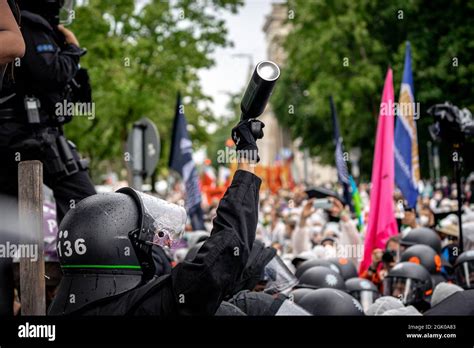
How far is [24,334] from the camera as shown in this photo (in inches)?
109

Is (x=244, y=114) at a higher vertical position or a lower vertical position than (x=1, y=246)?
higher

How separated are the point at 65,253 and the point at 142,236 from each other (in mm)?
258

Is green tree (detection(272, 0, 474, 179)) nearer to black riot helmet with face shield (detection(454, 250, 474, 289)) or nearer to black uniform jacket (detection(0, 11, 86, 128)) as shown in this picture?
black riot helmet with face shield (detection(454, 250, 474, 289))

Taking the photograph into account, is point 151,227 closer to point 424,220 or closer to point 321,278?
point 321,278

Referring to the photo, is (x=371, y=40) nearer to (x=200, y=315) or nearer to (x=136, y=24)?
(x=136, y=24)

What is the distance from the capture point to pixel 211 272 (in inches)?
115

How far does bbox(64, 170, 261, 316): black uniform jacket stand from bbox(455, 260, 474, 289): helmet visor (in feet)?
15.7

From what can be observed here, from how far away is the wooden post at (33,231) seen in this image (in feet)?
11.1

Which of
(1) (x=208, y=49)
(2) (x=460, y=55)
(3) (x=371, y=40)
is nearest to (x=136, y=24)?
(1) (x=208, y=49)

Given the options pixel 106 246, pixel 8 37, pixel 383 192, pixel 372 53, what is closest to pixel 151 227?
pixel 106 246

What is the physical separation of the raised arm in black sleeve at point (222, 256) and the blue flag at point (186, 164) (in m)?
11.5

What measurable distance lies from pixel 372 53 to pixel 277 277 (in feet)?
101

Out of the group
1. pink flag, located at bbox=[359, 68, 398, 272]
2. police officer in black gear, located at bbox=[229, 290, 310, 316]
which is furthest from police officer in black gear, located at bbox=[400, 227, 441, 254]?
police officer in black gear, located at bbox=[229, 290, 310, 316]

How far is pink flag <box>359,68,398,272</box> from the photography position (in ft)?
36.1
